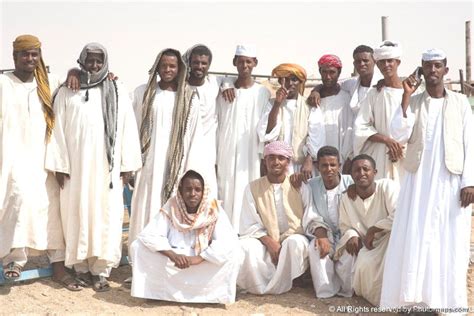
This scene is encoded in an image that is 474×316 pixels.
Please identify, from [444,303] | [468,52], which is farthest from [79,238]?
[468,52]

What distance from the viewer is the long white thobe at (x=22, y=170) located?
506 cm

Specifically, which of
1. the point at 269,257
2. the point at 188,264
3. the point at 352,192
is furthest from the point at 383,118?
the point at 188,264

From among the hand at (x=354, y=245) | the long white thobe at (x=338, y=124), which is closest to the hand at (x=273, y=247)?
the hand at (x=354, y=245)

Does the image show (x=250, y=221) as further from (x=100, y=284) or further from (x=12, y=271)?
(x=12, y=271)

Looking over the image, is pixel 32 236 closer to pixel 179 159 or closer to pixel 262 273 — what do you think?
pixel 179 159

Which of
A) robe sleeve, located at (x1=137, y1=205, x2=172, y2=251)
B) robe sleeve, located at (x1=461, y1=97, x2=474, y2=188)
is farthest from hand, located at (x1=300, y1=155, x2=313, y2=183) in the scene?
robe sleeve, located at (x1=461, y1=97, x2=474, y2=188)

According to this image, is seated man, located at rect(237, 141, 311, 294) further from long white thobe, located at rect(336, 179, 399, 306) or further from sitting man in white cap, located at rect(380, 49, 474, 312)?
sitting man in white cap, located at rect(380, 49, 474, 312)

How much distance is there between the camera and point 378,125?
5.41 m

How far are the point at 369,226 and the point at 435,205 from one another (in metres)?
0.73

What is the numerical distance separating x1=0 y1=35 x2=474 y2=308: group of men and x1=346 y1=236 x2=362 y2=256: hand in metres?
0.02

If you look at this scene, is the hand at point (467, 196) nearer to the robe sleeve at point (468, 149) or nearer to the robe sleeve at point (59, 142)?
the robe sleeve at point (468, 149)

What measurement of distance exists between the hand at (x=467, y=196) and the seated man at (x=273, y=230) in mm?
1348

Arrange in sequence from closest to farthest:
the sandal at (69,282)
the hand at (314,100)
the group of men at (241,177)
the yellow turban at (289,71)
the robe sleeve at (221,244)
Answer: the group of men at (241,177) → the robe sleeve at (221,244) → the sandal at (69,282) → the yellow turban at (289,71) → the hand at (314,100)

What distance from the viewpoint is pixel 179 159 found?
18.3 feet
